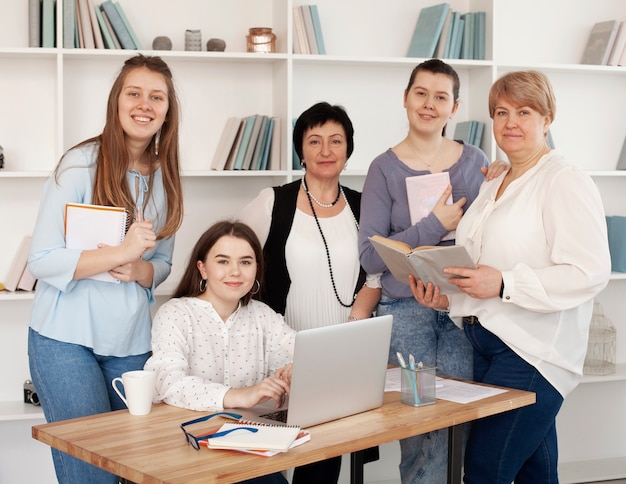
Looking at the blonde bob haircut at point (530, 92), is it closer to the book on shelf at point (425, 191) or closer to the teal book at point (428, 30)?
the book on shelf at point (425, 191)

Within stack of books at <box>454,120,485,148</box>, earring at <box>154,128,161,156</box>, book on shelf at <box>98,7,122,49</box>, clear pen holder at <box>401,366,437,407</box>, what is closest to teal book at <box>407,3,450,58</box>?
stack of books at <box>454,120,485,148</box>

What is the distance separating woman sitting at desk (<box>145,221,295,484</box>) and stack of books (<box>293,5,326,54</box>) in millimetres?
1331

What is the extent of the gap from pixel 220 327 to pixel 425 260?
642 mm

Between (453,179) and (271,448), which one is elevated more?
(453,179)

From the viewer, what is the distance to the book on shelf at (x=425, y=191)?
113 inches

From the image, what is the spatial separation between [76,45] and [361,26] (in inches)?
53.1

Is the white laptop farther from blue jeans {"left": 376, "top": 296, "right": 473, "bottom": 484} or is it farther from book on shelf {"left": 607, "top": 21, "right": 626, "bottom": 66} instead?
book on shelf {"left": 607, "top": 21, "right": 626, "bottom": 66}

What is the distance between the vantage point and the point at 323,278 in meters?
3.00

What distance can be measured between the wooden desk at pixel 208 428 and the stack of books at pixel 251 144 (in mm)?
1651

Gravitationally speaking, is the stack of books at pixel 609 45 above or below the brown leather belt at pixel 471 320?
above

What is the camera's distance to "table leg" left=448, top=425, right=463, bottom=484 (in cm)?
236

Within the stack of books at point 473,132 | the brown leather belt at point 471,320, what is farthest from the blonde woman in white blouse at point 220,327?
the stack of books at point 473,132

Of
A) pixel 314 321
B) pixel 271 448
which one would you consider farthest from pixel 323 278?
pixel 271 448

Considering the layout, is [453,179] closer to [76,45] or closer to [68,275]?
[68,275]
